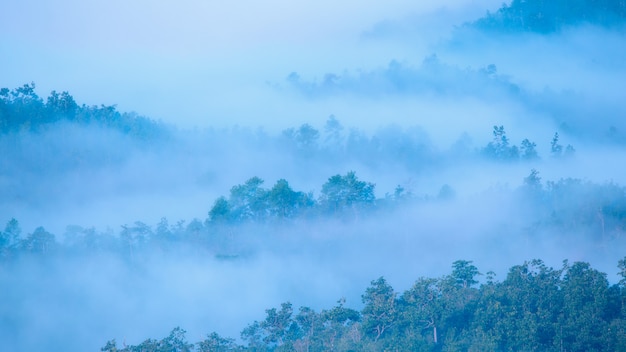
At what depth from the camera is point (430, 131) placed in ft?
273

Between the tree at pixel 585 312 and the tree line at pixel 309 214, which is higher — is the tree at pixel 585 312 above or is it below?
below

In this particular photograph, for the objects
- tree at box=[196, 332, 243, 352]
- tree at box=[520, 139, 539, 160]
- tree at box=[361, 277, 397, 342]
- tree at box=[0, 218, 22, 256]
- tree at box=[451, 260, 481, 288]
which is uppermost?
tree at box=[520, 139, 539, 160]

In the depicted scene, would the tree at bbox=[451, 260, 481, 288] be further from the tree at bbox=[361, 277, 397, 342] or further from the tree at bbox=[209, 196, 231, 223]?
the tree at bbox=[209, 196, 231, 223]

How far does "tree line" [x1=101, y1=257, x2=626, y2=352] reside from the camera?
28688 mm

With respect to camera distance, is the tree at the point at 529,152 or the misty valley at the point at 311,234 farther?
the tree at the point at 529,152

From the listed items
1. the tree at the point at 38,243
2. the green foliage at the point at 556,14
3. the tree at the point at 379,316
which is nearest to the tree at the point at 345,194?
→ the tree at the point at 38,243

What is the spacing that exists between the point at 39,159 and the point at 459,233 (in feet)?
117

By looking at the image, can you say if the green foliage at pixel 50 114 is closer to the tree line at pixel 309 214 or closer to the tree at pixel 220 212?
the tree line at pixel 309 214

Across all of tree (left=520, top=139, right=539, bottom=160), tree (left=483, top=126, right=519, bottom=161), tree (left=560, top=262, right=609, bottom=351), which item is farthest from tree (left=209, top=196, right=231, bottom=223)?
tree (left=560, top=262, right=609, bottom=351)

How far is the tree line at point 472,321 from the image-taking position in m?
28.7

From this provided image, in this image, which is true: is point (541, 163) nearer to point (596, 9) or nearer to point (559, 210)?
point (559, 210)

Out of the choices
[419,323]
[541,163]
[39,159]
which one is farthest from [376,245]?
[39,159]

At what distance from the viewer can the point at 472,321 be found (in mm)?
30750

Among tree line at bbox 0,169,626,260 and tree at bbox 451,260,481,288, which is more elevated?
tree line at bbox 0,169,626,260
